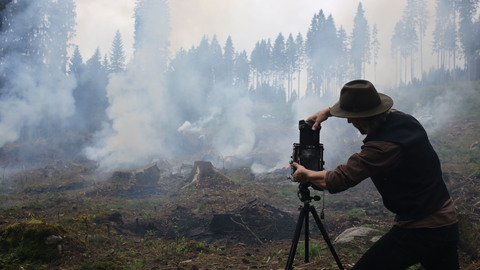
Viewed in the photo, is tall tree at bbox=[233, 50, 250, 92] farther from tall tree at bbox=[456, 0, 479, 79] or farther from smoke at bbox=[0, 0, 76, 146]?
tall tree at bbox=[456, 0, 479, 79]

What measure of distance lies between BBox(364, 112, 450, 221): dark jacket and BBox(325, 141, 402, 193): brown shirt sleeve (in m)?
0.07

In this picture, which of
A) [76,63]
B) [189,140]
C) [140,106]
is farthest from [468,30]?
[76,63]

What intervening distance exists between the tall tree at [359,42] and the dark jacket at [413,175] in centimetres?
4965

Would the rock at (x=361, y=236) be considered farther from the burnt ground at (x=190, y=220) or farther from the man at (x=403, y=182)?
the man at (x=403, y=182)

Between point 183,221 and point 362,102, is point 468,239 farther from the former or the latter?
point 183,221

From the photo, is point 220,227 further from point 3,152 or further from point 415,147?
point 3,152

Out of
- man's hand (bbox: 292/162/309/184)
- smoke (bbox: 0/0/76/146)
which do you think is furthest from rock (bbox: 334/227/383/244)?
smoke (bbox: 0/0/76/146)

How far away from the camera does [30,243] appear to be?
430 cm

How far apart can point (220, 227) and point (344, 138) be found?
2293 centimetres

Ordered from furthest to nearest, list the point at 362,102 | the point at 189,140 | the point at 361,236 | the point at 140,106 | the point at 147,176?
the point at 189,140 → the point at 140,106 → the point at 147,176 → the point at 361,236 → the point at 362,102

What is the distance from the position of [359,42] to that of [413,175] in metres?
51.9

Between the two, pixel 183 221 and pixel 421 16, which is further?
pixel 421 16

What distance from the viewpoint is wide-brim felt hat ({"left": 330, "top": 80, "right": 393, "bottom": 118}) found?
198 centimetres

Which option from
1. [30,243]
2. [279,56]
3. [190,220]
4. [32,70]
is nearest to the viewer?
[30,243]
